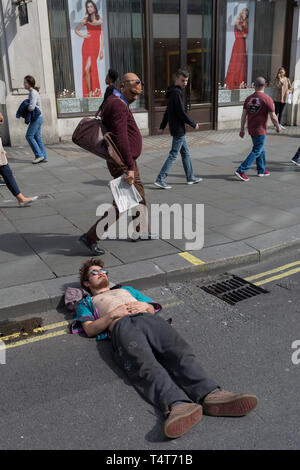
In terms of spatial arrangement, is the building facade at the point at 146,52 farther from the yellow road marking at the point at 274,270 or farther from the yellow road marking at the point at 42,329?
the yellow road marking at the point at 42,329

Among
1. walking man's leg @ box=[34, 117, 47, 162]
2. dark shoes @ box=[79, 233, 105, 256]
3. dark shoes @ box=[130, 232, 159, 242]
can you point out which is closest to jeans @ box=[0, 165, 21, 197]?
dark shoes @ box=[79, 233, 105, 256]

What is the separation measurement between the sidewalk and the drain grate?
270 mm

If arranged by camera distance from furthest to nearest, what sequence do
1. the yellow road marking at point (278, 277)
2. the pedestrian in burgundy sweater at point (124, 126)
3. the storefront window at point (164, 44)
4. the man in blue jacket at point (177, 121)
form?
1. the storefront window at point (164, 44)
2. the man in blue jacket at point (177, 121)
3. the yellow road marking at point (278, 277)
4. the pedestrian in burgundy sweater at point (124, 126)

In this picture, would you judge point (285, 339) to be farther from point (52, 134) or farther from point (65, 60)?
point (65, 60)

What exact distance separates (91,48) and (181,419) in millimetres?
12639

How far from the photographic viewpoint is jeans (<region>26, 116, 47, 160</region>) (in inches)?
399

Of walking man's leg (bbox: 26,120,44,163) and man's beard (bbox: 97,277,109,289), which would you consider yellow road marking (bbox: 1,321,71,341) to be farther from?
walking man's leg (bbox: 26,120,44,163)

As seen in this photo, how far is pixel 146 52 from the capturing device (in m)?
13.8

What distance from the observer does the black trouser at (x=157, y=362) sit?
2.96 m

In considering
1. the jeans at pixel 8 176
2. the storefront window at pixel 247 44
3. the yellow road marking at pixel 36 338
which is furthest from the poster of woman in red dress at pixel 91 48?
the yellow road marking at pixel 36 338

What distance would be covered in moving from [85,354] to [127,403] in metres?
0.69

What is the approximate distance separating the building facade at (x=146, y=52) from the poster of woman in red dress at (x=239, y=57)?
1.3 inches

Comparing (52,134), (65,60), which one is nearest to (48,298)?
(52,134)

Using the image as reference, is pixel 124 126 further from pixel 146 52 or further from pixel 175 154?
pixel 146 52
